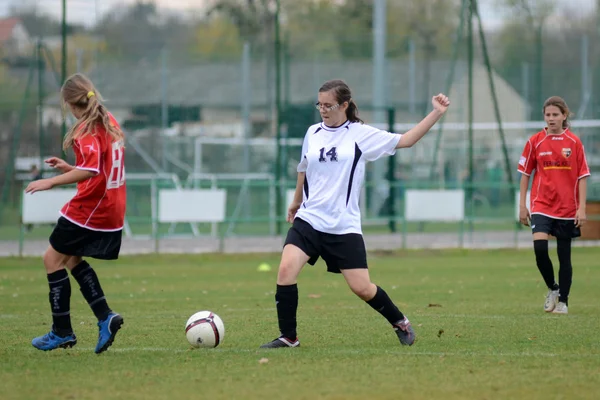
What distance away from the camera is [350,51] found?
26984mm

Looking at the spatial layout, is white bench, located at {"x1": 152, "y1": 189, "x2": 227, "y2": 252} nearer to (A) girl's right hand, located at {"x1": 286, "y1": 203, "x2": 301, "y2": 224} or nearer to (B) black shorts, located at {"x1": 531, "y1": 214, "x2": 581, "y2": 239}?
(B) black shorts, located at {"x1": 531, "y1": 214, "x2": 581, "y2": 239}

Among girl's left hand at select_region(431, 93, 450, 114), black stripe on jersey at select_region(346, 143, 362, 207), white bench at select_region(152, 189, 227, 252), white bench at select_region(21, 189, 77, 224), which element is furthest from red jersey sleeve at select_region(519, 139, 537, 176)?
white bench at select_region(21, 189, 77, 224)

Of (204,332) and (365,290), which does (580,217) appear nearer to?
(365,290)

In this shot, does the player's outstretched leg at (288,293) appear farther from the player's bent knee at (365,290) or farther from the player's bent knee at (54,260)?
the player's bent knee at (54,260)

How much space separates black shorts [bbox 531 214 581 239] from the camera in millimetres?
10594

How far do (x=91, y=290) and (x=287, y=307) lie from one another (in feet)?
4.61

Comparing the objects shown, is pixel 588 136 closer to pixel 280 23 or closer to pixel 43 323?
pixel 280 23

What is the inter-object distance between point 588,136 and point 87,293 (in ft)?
72.9

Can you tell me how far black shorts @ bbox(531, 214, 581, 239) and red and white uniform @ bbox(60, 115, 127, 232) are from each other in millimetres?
4829

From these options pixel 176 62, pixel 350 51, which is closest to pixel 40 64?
pixel 176 62

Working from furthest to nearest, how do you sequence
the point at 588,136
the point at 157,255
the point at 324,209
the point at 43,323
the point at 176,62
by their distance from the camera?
the point at 588,136 < the point at 176,62 < the point at 157,255 < the point at 43,323 < the point at 324,209

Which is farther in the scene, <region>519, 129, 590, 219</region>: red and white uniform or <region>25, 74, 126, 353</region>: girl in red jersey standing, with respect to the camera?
<region>519, 129, 590, 219</region>: red and white uniform

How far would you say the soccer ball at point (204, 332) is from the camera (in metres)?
7.79

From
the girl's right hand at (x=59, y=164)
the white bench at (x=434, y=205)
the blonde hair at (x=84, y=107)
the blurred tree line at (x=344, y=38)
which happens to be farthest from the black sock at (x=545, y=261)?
the blurred tree line at (x=344, y=38)
